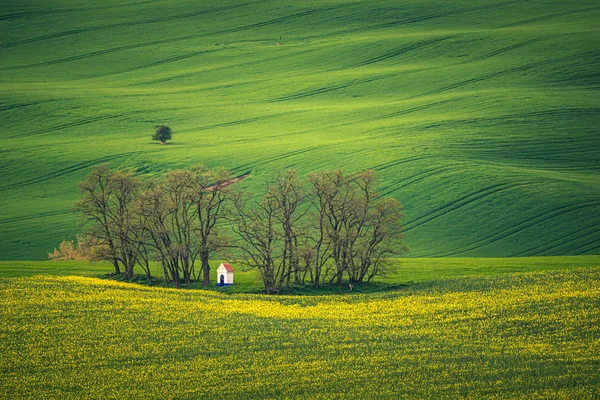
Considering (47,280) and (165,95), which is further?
(165,95)

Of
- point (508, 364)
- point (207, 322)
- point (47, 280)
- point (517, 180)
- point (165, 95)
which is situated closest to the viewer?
point (508, 364)

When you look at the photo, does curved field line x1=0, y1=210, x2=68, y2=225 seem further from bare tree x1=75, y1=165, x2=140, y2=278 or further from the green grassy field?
bare tree x1=75, y1=165, x2=140, y2=278

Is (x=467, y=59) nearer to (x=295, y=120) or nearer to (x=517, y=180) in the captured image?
(x=295, y=120)

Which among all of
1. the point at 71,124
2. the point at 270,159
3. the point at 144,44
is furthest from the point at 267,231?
the point at 144,44

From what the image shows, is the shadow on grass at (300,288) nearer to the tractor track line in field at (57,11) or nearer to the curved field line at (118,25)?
the curved field line at (118,25)

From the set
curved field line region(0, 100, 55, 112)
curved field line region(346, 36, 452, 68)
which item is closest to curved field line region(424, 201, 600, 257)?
curved field line region(346, 36, 452, 68)

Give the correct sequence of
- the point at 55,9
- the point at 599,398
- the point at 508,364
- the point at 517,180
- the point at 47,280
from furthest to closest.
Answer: the point at 55,9
the point at 517,180
the point at 47,280
the point at 508,364
the point at 599,398

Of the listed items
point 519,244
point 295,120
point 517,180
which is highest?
point 295,120

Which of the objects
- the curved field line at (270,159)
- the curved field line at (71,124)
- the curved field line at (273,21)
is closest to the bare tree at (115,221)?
the curved field line at (270,159)

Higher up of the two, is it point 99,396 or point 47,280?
point 47,280

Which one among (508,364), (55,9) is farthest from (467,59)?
(508,364)
